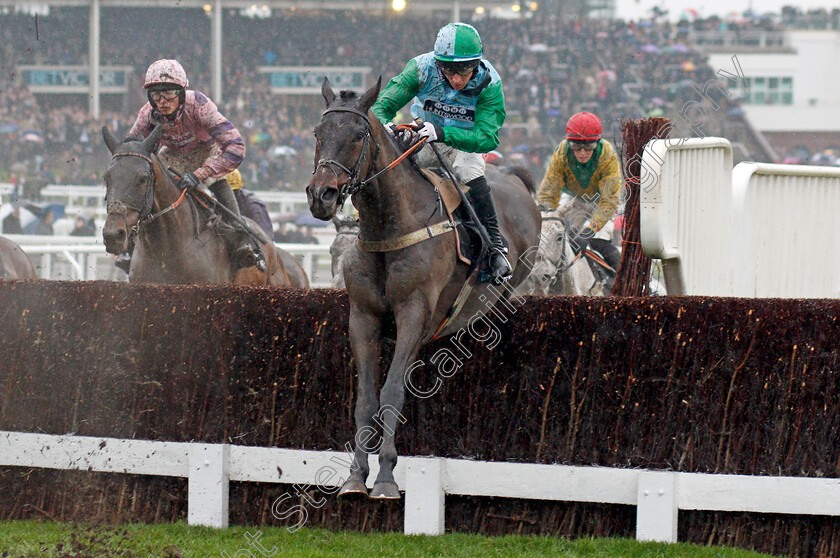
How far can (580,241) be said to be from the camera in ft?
28.9

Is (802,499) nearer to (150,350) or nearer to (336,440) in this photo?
(336,440)

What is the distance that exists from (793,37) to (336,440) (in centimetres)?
4137

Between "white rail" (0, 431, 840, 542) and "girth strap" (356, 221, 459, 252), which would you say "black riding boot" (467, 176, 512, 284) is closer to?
"girth strap" (356, 221, 459, 252)

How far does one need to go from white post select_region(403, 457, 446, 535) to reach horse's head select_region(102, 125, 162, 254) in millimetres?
2380

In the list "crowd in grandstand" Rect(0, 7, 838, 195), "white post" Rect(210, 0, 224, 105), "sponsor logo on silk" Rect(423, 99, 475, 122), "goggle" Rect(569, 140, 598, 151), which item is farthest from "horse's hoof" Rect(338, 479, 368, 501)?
"white post" Rect(210, 0, 224, 105)

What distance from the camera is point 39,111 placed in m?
27.4

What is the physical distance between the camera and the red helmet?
8328 mm

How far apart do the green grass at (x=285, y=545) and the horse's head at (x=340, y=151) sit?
1567mm

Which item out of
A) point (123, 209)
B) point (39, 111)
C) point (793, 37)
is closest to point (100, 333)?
point (123, 209)

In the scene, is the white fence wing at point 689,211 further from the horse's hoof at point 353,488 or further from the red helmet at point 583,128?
the horse's hoof at point 353,488

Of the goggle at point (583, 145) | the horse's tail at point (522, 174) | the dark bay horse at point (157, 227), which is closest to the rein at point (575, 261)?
the goggle at point (583, 145)

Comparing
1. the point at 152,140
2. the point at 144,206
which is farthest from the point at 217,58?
the point at 144,206

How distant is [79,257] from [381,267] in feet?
32.9

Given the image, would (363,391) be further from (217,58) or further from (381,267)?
(217,58)
